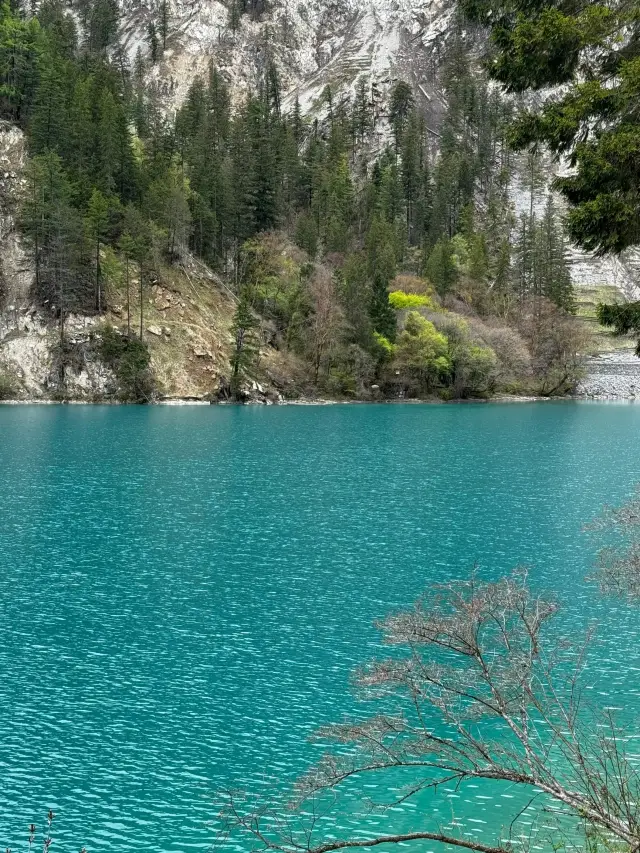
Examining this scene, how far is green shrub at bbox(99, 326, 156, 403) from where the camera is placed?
305ft

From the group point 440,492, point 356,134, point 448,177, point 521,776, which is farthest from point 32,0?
point 521,776

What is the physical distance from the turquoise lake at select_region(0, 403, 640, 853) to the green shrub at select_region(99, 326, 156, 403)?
3136cm

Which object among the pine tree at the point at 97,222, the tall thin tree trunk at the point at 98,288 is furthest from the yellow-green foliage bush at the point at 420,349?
the pine tree at the point at 97,222

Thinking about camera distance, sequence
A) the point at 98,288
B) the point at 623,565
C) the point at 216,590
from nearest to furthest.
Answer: the point at 623,565 < the point at 216,590 < the point at 98,288

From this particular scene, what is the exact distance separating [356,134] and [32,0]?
78.0 meters

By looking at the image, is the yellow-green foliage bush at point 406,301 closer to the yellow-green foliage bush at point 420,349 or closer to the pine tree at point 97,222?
the yellow-green foliage bush at point 420,349

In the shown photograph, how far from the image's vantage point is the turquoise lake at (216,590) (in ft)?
45.3

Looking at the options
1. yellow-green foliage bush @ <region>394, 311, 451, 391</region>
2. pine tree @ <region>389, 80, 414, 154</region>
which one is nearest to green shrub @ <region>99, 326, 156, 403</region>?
yellow-green foliage bush @ <region>394, 311, 451, 391</region>

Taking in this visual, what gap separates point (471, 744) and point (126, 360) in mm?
87691

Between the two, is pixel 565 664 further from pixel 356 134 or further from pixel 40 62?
pixel 356 134

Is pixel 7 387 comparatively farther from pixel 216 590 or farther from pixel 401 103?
pixel 401 103

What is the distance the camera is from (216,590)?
1001 inches

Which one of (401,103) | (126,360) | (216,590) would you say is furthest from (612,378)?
(216,590)

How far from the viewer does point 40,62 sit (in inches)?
4082
